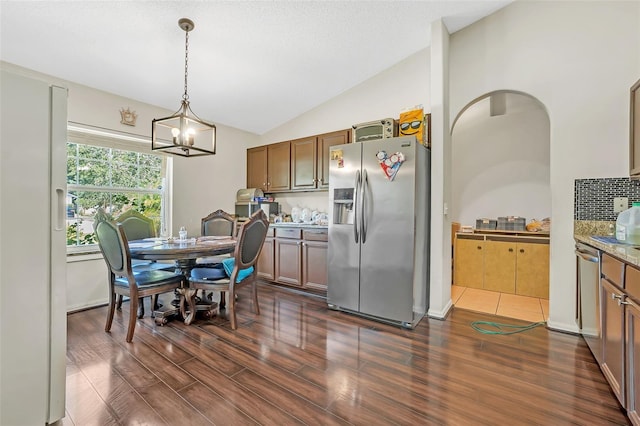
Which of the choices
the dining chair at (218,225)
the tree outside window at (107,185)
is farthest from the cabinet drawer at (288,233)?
the tree outside window at (107,185)

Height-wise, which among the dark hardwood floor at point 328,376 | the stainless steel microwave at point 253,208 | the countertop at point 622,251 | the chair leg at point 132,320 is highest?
the stainless steel microwave at point 253,208

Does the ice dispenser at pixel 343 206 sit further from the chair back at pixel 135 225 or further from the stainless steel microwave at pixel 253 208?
the chair back at pixel 135 225

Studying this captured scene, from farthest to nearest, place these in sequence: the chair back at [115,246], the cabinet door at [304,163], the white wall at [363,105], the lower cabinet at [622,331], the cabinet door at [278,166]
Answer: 1. the cabinet door at [278,166]
2. the cabinet door at [304,163]
3. the white wall at [363,105]
4. the chair back at [115,246]
5. the lower cabinet at [622,331]

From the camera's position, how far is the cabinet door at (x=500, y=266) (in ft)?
12.4

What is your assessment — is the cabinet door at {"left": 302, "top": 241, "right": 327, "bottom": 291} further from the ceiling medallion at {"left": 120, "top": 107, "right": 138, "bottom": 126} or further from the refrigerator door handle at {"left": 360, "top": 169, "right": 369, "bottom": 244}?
the ceiling medallion at {"left": 120, "top": 107, "right": 138, "bottom": 126}

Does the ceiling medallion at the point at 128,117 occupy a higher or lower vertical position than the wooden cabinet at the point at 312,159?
higher

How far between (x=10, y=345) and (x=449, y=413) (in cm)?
215

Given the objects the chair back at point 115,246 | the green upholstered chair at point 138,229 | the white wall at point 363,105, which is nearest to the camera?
the chair back at point 115,246

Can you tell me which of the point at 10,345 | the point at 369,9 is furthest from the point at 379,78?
the point at 10,345

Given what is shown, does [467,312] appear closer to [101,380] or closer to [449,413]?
[449,413]

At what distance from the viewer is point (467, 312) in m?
3.07

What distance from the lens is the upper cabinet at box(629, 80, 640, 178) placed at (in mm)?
2117

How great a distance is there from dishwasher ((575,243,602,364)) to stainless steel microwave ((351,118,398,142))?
1912 mm

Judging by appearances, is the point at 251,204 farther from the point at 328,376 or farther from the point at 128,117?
the point at 328,376
